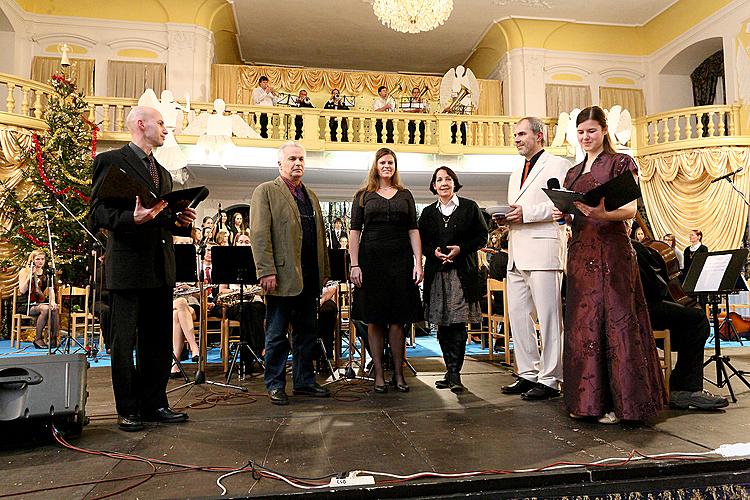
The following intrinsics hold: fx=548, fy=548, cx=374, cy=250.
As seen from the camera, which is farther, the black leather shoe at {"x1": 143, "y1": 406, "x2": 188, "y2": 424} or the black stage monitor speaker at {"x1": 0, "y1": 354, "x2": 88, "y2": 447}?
the black leather shoe at {"x1": 143, "y1": 406, "x2": 188, "y2": 424}

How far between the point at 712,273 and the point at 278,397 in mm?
2691

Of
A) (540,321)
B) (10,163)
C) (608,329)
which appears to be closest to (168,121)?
(10,163)

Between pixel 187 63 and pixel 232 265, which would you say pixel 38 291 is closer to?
pixel 232 265

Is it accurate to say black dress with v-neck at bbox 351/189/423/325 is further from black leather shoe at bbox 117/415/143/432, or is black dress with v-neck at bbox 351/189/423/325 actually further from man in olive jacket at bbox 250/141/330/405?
black leather shoe at bbox 117/415/143/432

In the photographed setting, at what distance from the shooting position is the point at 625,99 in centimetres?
1240

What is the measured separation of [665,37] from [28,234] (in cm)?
1269

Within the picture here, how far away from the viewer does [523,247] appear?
3270 mm

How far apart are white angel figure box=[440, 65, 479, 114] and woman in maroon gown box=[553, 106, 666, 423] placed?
8236 millimetres

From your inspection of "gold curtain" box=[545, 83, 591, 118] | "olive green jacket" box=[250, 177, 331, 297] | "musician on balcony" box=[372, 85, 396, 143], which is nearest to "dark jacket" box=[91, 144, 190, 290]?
"olive green jacket" box=[250, 177, 331, 297]

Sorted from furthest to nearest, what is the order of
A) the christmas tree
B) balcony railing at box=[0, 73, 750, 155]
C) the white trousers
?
balcony railing at box=[0, 73, 750, 155] < the christmas tree < the white trousers

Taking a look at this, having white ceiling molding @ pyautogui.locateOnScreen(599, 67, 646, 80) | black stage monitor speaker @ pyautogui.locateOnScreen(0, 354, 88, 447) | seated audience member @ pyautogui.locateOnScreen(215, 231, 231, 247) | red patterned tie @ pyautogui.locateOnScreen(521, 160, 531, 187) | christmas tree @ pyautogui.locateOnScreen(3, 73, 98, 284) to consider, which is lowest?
black stage monitor speaker @ pyautogui.locateOnScreen(0, 354, 88, 447)

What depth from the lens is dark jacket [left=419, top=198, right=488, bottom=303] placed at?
3545mm

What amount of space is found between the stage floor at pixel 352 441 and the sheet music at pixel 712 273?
2.21 ft

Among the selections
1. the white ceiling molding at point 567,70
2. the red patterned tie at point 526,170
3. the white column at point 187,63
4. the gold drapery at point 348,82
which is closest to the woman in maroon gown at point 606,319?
the red patterned tie at point 526,170
